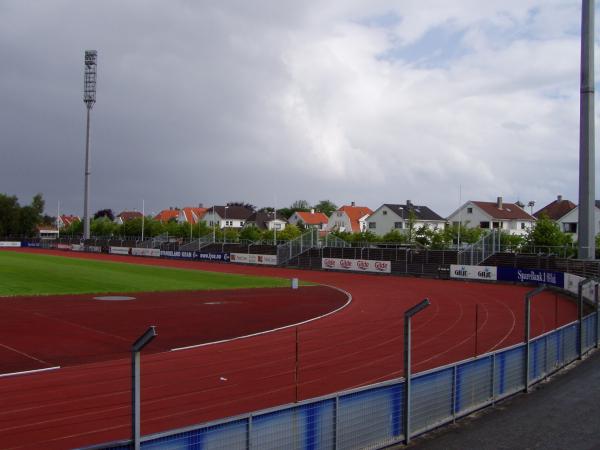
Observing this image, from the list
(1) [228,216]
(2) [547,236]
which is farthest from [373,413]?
(1) [228,216]

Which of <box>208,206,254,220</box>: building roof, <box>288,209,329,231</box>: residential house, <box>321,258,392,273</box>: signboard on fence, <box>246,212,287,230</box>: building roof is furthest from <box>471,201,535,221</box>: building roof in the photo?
<box>208,206,254,220</box>: building roof

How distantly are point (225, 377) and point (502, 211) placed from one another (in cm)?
9337

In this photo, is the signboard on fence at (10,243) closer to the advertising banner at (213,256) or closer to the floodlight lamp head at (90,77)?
the floodlight lamp head at (90,77)

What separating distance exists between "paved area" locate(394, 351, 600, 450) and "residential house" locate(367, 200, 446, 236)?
9118cm

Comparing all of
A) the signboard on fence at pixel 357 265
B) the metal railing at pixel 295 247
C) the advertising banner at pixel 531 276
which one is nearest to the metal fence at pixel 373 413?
the advertising banner at pixel 531 276

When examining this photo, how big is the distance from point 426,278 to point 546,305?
2206cm

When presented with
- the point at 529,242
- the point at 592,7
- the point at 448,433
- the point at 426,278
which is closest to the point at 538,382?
the point at 448,433

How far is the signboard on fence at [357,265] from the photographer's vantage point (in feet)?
193

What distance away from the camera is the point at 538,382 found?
14422 millimetres

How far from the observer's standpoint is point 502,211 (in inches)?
3935

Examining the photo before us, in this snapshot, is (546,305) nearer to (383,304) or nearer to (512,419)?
(383,304)

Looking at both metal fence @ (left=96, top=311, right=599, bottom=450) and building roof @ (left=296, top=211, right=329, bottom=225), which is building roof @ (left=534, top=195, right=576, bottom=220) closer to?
building roof @ (left=296, top=211, right=329, bottom=225)

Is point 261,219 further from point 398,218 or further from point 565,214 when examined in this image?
point 565,214

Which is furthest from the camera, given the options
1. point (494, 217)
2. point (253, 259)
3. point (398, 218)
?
point (398, 218)
